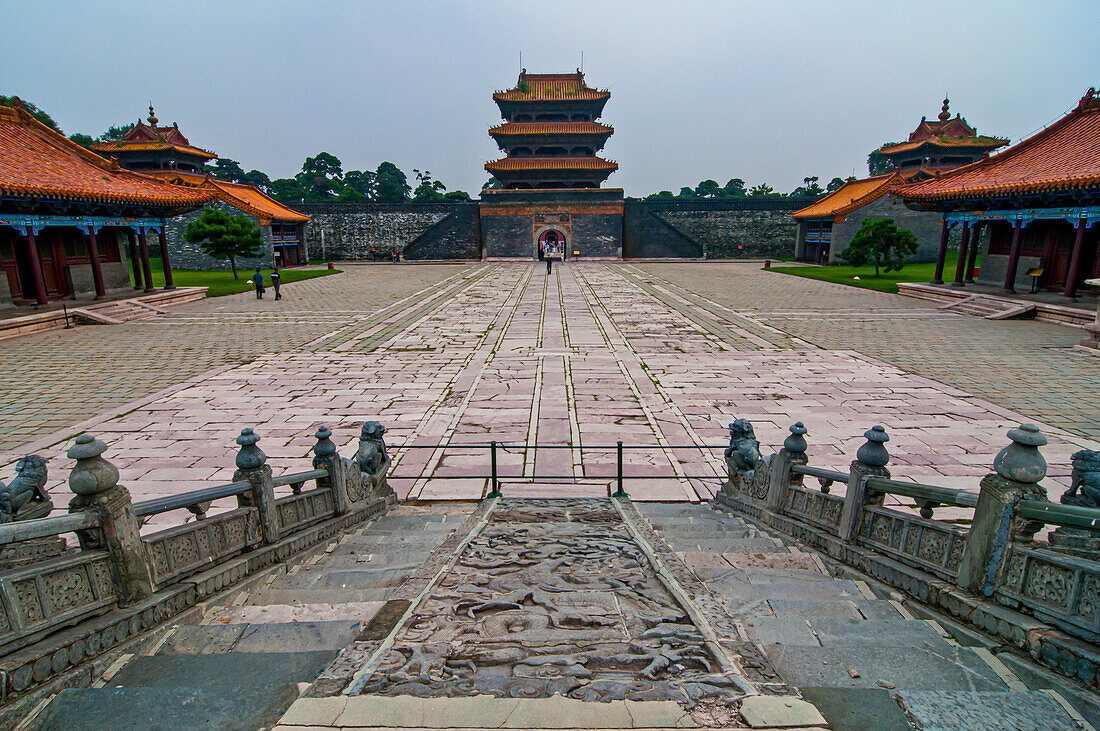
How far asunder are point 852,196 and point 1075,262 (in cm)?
2035

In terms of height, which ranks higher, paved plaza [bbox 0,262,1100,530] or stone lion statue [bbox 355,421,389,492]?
stone lion statue [bbox 355,421,389,492]

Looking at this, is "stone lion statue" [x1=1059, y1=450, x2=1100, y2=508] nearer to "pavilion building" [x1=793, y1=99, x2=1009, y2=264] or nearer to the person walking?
the person walking

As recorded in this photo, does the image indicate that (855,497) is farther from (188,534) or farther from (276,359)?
(276,359)

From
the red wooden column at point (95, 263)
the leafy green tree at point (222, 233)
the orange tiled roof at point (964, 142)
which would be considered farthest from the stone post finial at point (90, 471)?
the orange tiled roof at point (964, 142)

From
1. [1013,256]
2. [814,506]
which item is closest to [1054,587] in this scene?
[814,506]

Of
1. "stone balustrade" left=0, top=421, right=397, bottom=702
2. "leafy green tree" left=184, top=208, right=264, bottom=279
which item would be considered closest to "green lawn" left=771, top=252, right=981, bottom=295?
"stone balustrade" left=0, top=421, right=397, bottom=702

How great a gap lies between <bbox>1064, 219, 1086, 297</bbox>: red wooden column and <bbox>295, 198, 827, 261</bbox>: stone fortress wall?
26.3 meters

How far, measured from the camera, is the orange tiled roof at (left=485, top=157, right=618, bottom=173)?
40219 millimetres

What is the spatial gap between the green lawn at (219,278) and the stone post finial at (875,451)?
24.3m

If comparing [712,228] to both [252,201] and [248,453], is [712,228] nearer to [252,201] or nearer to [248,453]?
[252,201]

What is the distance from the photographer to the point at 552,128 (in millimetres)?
40250

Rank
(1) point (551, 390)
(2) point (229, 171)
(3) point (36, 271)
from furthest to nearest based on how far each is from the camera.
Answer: (2) point (229, 171)
(3) point (36, 271)
(1) point (551, 390)

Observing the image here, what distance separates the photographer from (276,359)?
39.0 ft

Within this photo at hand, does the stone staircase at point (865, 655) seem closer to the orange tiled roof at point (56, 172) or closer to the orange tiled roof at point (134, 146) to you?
the orange tiled roof at point (56, 172)
